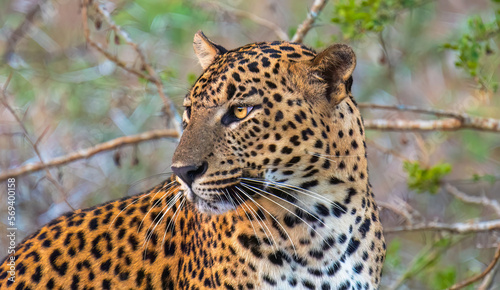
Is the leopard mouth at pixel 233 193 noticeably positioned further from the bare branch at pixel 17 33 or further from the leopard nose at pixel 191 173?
the bare branch at pixel 17 33

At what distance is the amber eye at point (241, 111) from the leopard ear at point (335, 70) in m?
0.45

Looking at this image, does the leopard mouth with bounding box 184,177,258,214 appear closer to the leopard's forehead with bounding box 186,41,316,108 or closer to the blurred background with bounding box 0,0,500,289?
the leopard's forehead with bounding box 186,41,316,108

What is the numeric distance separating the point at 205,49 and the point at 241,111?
3.08ft

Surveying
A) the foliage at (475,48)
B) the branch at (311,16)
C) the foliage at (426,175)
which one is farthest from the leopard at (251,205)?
the foliage at (426,175)

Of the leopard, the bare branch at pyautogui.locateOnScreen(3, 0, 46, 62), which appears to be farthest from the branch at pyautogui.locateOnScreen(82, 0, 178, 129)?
the bare branch at pyautogui.locateOnScreen(3, 0, 46, 62)

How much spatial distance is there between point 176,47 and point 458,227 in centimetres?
706

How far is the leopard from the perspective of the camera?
150 inches

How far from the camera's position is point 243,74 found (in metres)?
3.88

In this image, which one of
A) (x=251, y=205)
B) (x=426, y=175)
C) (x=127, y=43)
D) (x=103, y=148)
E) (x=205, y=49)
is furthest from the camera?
(x=103, y=148)

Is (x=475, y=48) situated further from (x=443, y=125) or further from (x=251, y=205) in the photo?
(x=251, y=205)

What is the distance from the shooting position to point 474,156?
37.5ft

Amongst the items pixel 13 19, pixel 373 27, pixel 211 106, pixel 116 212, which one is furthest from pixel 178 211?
pixel 13 19

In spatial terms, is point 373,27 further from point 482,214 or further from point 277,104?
point 482,214

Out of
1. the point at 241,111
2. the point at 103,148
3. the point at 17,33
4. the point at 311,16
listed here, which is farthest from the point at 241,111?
the point at 17,33
